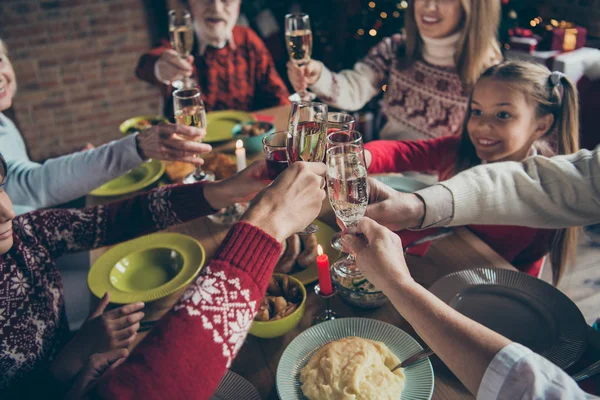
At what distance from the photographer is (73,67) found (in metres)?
3.80

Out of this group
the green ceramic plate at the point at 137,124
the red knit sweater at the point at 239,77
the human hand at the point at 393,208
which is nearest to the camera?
the human hand at the point at 393,208

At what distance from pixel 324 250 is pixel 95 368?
59 centimetres

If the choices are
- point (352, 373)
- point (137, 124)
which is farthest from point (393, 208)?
point (137, 124)

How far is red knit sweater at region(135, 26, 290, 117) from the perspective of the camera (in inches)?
102

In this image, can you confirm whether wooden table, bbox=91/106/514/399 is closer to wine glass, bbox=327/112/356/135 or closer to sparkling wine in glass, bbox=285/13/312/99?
wine glass, bbox=327/112/356/135

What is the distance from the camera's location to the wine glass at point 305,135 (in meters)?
1.00

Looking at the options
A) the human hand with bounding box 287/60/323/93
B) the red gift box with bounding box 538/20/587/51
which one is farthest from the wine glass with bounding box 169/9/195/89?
the red gift box with bounding box 538/20/587/51

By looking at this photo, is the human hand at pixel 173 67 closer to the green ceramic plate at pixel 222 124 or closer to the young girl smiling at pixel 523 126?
the green ceramic plate at pixel 222 124

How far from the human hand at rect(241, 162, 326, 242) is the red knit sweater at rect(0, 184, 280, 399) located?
1.2 inches

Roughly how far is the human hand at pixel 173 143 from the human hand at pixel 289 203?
63 cm

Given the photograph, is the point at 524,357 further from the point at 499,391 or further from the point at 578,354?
the point at 578,354

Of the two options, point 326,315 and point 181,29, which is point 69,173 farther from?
point 326,315

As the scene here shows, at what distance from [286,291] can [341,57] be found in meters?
2.86

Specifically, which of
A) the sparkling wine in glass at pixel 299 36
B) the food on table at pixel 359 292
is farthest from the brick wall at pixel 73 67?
the food on table at pixel 359 292
